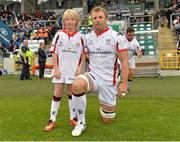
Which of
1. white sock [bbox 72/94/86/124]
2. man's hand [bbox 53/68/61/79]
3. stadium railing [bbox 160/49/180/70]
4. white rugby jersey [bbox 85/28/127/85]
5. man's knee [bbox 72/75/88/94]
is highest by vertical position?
white rugby jersey [bbox 85/28/127/85]

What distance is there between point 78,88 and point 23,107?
10.1 ft

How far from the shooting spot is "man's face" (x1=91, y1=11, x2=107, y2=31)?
694 cm

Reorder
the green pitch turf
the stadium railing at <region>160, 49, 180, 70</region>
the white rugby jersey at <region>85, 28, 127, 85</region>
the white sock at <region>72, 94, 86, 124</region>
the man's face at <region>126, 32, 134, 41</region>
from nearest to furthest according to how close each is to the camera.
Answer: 1. the green pitch turf
2. the white sock at <region>72, 94, 86, 124</region>
3. the white rugby jersey at <region>85, 28, 127, 85</region>
4. the man's face at <region>126, 32, 134, 41</region>
5. the stadium railing at <region>160, 49, 180, 70</region>

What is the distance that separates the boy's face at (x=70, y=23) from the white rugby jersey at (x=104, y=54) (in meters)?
0.32

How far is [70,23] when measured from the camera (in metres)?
7.18

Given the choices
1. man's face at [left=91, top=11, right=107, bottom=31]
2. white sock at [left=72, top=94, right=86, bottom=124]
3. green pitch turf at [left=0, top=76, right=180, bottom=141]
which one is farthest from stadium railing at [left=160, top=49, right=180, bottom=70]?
white sock at [left=72, top=94, right=86, bottom=124]

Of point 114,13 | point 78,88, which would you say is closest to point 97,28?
point 78,88

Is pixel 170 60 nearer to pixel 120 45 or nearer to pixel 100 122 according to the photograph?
pixel 100 122

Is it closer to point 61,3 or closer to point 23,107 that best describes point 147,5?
point 61,3

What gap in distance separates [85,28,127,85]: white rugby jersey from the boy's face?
320mm

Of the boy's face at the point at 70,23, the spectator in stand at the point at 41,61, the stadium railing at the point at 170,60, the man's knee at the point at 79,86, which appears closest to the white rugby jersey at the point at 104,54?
the boy's face at the point at 70,23

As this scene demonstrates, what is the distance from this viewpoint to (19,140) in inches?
250

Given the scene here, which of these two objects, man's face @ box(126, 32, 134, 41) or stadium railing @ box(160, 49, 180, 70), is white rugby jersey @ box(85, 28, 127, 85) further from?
stadium railing @ box(160, 49, 180, 70)

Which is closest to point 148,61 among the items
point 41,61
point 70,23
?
point 41,61
